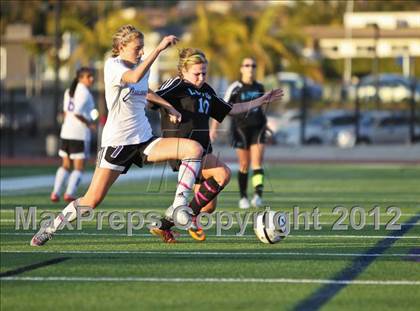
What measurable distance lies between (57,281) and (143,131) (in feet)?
8.88

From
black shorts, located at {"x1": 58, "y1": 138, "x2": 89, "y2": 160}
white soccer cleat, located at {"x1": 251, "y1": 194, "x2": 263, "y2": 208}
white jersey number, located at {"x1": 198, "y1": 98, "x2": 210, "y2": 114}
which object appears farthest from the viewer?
black shorts, located at {"x1": 58, "y1": 138, "x2": 89, "y2": 160}

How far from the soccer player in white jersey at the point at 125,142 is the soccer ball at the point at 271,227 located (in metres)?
0.78

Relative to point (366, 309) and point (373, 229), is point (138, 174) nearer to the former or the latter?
point (373, 229)

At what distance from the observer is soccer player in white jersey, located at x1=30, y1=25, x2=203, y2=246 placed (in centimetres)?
1129

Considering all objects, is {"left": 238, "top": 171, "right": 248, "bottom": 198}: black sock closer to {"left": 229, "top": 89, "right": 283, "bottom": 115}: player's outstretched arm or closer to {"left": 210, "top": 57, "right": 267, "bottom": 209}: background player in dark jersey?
{"left": 210, "top": 57, "right": 267, "bottom": 209}: background player in dark jersey

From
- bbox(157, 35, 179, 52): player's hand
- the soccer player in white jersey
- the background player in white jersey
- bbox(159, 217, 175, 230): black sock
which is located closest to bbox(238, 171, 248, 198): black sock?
the background player in white jersey

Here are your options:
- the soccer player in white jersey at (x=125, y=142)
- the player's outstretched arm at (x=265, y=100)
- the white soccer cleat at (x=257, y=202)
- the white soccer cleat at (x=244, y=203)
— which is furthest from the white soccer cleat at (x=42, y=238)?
the white soccer cleat at (x=257, y=202)

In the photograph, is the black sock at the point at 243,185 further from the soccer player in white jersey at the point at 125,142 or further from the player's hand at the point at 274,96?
the soccer player in white jersey at the point at 125,142

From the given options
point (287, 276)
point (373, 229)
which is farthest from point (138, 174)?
point (287, 276)

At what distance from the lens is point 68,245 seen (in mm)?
11742

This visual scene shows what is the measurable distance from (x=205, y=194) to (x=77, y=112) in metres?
6.99

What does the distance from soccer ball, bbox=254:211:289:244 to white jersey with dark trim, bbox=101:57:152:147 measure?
1.36 metres

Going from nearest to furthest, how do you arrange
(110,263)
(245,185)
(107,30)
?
1. (110,263)
2. (245,185)
3. (107,30)

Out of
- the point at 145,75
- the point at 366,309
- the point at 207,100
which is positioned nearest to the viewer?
the point at 366,309
